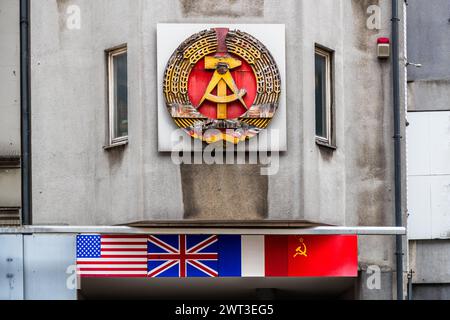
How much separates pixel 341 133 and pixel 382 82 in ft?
4.76

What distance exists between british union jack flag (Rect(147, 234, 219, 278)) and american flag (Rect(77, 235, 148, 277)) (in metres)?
0.17

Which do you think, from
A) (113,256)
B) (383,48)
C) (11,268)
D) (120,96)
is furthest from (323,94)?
(11,268)

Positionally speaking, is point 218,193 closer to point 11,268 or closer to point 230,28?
point 230,28

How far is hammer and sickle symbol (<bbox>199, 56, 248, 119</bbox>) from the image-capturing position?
26.8m

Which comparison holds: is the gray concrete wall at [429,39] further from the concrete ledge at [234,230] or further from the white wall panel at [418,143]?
the concrete ledge at [234,230]

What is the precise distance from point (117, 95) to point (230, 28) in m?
2.39

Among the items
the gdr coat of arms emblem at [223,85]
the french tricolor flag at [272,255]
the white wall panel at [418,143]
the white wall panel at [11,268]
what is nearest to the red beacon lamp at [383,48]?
the white wall panel at [418,143]

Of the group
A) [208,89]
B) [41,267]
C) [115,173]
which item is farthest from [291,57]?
[41,267]

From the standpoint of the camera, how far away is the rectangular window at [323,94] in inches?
1099

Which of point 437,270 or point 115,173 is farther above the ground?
point 115,173

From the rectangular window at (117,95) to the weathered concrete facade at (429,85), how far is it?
5.59 meters

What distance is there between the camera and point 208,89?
88.0 feet

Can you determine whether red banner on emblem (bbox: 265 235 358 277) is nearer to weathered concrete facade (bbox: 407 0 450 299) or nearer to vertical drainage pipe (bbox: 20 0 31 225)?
weathered concrete facade (bbox: 407 0 450 299)

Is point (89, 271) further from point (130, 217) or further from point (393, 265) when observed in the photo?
point (393, 265)
